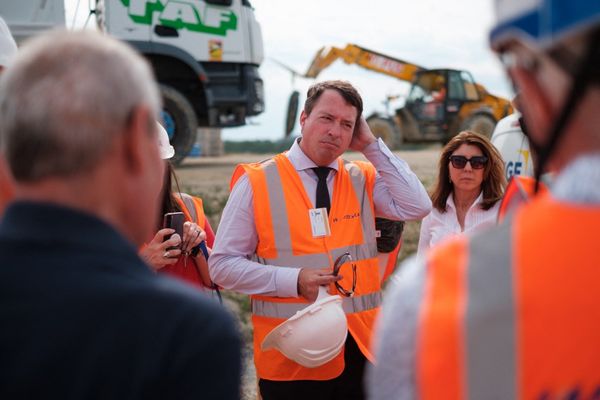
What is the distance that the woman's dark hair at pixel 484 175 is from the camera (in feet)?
14.8

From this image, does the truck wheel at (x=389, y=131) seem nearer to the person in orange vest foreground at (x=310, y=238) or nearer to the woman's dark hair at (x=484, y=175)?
the woman's dark hair at (x=484, y=175)

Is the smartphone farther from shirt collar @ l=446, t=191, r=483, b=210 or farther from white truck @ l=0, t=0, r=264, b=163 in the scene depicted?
white truck @ l=0, t=0, r=264, b=163

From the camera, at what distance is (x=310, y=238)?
3475 mm

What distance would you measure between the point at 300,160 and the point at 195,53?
823 cm

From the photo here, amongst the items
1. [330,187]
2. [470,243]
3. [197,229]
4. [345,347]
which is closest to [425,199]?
[330,187]

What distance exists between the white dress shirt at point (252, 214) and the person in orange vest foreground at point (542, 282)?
224 cm

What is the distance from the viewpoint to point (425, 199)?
3805 millimetres

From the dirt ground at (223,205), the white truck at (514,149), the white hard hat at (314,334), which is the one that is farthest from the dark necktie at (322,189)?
the dirt ground at (223,205)

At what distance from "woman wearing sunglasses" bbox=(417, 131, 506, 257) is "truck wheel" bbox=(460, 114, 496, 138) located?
1648cm

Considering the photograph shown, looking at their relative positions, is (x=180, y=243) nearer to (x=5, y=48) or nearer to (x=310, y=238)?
(x=310, y=238)

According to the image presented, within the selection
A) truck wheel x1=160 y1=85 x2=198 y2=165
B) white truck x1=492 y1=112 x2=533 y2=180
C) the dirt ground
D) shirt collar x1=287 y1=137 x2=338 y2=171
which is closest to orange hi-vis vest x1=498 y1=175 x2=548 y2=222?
shirt collar x1=287 y1=137 x2=338 y2=171

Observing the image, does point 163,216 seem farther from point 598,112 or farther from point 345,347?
point 598,112

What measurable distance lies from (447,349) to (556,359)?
0.49ft

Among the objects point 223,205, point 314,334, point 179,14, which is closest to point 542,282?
point 314,334
